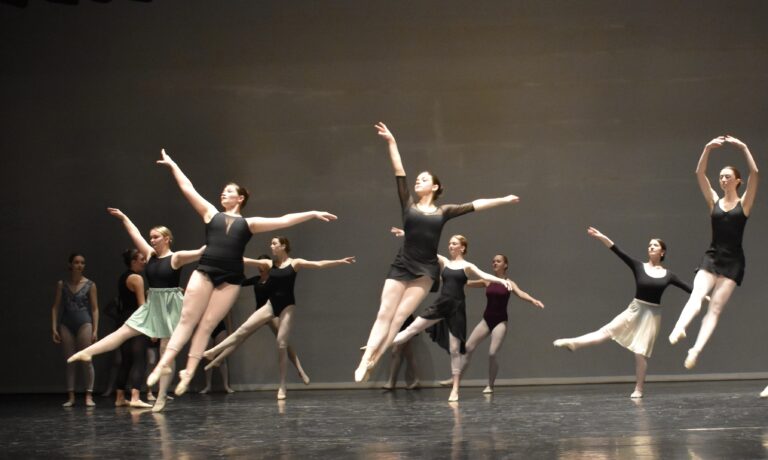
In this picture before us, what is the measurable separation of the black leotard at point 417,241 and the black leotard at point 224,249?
1.13m

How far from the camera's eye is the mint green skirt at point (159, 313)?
798 cm

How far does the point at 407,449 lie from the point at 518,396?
12.3ft

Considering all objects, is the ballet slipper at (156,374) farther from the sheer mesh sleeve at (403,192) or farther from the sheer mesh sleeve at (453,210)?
the sheer mesh sleeve at (453,210)

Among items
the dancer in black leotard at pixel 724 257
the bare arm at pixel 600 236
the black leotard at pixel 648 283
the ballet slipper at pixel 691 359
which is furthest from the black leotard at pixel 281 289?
the ballet slipper at pixel 691 359

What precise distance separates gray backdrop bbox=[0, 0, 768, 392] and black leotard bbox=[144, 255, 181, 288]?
2.67 m

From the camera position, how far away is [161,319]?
26.6 ft

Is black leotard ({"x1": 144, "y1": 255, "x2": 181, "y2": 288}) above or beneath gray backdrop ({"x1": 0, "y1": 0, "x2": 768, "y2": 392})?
beneath

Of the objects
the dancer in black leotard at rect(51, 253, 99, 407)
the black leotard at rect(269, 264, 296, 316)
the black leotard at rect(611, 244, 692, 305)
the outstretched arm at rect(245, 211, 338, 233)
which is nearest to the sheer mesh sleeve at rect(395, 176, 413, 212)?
the outstretched arm at rect(245, 211, 338, 233)

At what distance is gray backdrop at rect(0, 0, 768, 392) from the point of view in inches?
417

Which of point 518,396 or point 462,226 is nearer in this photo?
point 518,396

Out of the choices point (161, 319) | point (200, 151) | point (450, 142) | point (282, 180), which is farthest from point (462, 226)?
Answer: point (161, 319)

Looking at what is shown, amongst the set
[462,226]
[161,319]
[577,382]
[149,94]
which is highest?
[149,94]

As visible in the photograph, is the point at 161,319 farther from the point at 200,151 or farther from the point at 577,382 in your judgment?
the point at 577,382

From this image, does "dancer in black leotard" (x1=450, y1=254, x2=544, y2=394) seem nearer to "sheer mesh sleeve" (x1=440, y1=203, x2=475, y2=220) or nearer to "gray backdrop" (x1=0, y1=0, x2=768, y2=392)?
"gray backdrop" (x1=0, y1=0, x2=768, y2=392)
